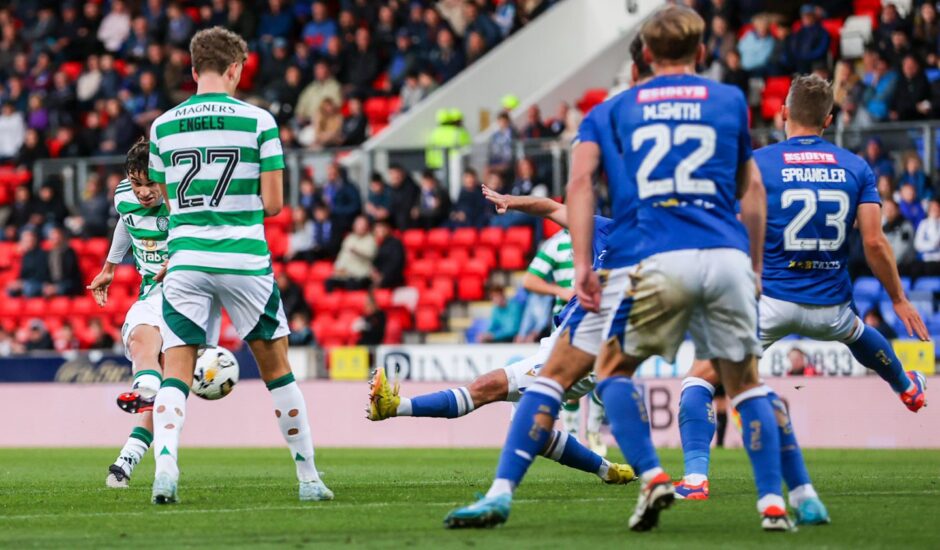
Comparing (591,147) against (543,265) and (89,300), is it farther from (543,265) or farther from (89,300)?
(89,300)

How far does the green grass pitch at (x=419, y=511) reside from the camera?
662 cm

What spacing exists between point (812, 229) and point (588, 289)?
287cm

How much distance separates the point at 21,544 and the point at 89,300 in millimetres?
18688

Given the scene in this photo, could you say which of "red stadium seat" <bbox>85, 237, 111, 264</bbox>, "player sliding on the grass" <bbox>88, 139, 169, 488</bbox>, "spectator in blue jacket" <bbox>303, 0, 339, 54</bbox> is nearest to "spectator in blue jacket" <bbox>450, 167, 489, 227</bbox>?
"red stadium seat" <bbox>85, 237, 111, 264</bbox>

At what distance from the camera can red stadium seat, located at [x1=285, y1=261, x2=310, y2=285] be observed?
23859 mm

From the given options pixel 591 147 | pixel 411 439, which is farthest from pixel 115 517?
pixel 411 439

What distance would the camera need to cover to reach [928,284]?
1869cm

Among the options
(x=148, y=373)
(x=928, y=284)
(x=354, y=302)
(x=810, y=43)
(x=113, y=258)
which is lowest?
(x=354, y=302)

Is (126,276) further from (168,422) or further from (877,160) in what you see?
(168,422)

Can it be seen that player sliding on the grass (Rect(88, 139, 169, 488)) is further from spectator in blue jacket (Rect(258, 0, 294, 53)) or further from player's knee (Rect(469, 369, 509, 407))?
spectator in blue jacket (Rect(258, 0, 294, 53))

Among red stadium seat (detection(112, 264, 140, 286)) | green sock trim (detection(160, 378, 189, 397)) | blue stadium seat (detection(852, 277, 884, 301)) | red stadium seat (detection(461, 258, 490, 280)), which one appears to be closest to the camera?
green sock trim (detection(160, 378, 189, 397))

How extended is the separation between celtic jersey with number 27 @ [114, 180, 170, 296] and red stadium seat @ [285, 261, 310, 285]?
13.1 m

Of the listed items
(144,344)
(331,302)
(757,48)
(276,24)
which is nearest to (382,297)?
(331,302)

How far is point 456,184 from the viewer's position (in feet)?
79.7
